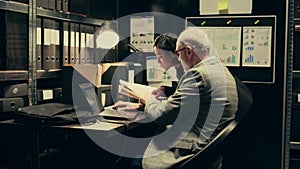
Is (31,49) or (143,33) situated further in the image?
(143,33)

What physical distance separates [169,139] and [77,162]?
2.02 ft

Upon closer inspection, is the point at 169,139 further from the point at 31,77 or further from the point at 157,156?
the point at 31,77

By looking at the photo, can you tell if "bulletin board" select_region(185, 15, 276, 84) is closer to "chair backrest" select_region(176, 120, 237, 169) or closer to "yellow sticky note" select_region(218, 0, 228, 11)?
"yellow sticky note" select_region(218, 0, 228, 11)

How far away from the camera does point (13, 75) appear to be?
2191 mm

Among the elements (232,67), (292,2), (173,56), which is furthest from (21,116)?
(292,2)

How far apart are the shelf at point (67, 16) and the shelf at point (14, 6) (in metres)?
0.12

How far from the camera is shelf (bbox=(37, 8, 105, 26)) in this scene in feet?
7.87

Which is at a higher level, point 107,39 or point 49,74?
point 107,39

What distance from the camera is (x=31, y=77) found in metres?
2.35

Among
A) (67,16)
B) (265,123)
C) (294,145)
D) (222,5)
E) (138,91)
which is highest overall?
(222,5)

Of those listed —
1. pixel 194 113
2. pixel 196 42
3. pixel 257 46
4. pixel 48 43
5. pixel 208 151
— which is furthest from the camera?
pixel 257 46

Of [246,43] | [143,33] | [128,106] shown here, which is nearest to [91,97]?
[128,106]

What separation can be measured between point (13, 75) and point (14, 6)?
38 centimetres

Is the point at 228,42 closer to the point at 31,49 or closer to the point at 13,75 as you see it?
the point at 31,49
